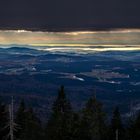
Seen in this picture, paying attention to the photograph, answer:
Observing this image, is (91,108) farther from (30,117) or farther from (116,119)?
(30,117)

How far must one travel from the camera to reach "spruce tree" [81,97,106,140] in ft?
190

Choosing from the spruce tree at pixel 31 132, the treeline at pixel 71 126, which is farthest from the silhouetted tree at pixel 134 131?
the spruce tree at pixel 31 132

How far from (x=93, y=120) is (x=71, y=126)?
11785 mm

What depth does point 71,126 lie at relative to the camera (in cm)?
5012

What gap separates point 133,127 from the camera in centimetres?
5428

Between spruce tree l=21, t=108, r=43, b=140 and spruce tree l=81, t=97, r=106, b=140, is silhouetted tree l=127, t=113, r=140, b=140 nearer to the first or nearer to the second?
spruce tree l=81, t=97, r=106, b=140

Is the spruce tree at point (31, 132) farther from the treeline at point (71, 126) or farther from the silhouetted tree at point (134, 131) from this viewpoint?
the silhouetted tree at point (134, 131)

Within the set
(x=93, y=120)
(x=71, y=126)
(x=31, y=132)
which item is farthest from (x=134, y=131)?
(x=31, y=132)

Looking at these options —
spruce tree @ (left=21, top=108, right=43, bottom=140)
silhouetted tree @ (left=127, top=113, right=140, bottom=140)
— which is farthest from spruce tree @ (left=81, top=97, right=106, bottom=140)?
spruce tree @ (left=21, top=108, right=43, bottom=140)

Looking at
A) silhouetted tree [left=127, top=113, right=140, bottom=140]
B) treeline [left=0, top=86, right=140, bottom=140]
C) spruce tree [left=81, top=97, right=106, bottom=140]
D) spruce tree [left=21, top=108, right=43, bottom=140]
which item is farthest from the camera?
spruce tree [left=81, top=97, right=106, bottom=140]

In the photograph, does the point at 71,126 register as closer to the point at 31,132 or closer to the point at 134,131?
the point at 31,132

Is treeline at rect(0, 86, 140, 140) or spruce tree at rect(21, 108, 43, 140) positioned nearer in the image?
treeline at rect(0, 86, 140, 140)

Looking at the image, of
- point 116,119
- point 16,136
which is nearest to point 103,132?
point 116,119

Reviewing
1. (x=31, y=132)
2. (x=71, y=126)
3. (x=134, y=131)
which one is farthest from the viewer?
(x=134, y=131)
